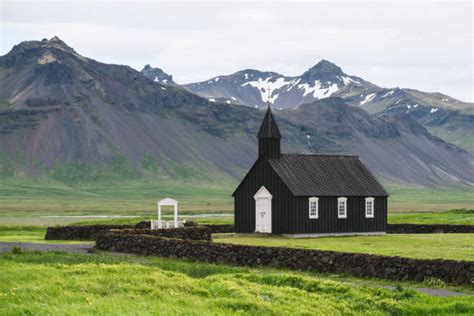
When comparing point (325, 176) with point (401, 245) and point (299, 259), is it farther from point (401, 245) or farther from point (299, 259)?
point (299, 259)

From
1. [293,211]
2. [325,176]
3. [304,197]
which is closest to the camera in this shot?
[293,211]

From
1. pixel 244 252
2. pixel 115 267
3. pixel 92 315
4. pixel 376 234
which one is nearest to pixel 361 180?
pixel 376 234

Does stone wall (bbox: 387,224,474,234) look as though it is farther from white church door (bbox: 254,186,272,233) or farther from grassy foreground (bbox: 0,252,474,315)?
grassy foreground (bbox: 0,252,474,315)

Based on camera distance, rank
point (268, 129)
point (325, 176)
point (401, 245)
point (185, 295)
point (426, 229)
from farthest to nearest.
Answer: point (426, 229) → point (268, 129) → point (325, 176) → point (401, 245) → point (185, 295)

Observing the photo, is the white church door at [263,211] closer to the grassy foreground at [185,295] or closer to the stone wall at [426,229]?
the stone wall at [426,229]

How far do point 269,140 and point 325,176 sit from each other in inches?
210

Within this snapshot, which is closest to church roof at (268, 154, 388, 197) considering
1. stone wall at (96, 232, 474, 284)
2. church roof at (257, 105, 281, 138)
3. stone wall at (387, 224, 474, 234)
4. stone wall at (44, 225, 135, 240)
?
church roof at (257, 105, 281, 138)

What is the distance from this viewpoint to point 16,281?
26.9 meters

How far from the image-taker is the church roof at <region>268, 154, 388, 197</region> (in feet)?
224

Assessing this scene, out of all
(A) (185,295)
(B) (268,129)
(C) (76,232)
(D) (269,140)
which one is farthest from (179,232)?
(A) (185,295)

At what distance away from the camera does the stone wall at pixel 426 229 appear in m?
71.0

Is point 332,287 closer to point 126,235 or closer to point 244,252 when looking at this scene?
point 244,252

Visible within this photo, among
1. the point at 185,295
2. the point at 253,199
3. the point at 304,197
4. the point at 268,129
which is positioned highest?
the point at 268,129

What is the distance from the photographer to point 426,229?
7325 centimetres
